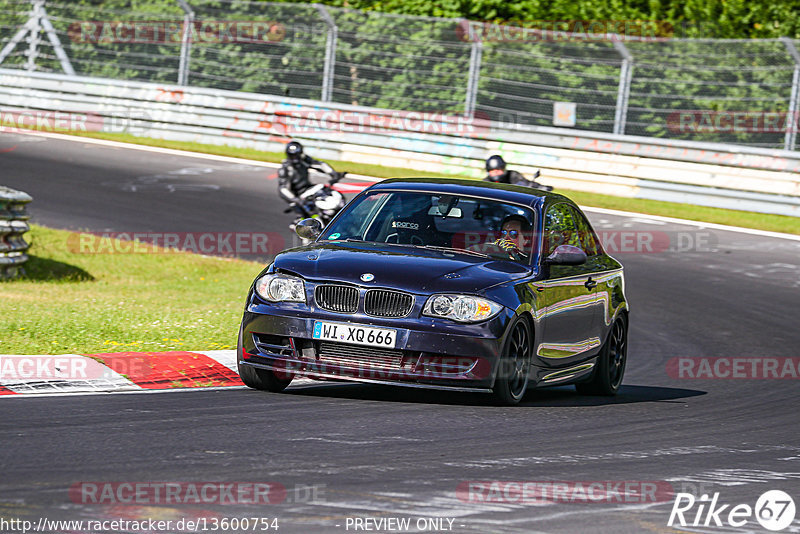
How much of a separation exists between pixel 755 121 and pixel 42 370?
1605 cm

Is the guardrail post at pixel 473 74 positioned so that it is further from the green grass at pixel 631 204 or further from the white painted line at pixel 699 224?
the white painted line at pixel 699 224

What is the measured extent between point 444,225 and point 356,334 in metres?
1.43

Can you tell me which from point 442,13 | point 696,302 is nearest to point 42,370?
point 696,302

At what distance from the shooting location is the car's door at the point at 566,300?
29.4ft

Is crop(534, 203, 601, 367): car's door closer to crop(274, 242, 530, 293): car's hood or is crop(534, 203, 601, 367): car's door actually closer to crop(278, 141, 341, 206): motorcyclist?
crop(274, 242, 530, 293): car's hood

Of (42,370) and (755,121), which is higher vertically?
(755,121)

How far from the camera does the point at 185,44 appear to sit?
26.5 m

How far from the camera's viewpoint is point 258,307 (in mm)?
8406

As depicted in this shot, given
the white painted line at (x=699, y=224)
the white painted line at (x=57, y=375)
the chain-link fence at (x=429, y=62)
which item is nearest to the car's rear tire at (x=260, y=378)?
the white painted line at (x=57, y=375)

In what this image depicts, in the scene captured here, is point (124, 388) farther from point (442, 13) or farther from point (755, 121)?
point (442, 13)

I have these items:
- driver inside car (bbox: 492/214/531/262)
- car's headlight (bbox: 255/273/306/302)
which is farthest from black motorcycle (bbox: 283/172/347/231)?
car's headlight (bbox: 255/273/306/302)

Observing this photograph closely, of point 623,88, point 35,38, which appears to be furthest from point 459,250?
point 35,38

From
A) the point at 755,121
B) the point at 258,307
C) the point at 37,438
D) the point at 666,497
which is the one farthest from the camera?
the point at 755,121

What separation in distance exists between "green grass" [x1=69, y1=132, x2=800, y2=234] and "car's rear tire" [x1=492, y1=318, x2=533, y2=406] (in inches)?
520
